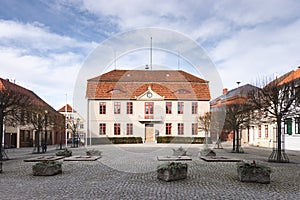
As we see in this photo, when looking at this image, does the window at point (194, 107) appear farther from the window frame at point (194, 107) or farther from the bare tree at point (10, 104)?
the bare tree at point (10, 104)

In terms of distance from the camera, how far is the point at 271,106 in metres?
19.1

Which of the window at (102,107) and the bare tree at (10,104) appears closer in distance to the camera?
the bare tree at (10,104)

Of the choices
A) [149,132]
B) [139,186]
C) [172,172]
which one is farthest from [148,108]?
[139,186]

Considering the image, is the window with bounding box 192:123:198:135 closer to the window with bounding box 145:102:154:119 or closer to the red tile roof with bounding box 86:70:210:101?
the red tile roof with bounding box 86:70:210:101

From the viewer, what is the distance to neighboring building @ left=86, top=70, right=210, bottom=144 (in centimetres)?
4912

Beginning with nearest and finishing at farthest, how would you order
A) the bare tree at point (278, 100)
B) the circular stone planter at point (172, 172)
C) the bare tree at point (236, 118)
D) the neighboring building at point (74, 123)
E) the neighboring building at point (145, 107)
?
the circular stone planter at point (172, 172), the bare tree at point (278, 100), the bare tree at point (236, 118), the neighboring building at point (74, 123), the neighboring building at point (145, 107)

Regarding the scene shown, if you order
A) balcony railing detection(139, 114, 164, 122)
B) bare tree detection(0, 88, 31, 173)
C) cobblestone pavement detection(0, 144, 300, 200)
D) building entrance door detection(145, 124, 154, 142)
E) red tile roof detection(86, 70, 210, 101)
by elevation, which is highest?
red tile roof detection(86, 70, 210, 101)

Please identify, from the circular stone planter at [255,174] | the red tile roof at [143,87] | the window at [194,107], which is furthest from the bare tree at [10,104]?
the window at [194,107]

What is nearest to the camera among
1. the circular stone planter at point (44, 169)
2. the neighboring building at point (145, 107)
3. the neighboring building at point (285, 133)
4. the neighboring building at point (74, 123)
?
the circular stone planter at point (44, 169)

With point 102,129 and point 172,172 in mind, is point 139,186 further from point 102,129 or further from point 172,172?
point 102,129

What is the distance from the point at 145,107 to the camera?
4950 cm

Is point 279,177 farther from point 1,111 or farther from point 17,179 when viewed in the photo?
point 1,111

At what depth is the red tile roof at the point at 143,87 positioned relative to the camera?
4950 cm

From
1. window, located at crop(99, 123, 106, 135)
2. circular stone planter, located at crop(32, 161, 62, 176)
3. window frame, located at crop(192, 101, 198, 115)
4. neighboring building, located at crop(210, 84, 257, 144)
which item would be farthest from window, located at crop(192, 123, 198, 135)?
circular stone planter, located at crop(32, 161, 62, 176)
